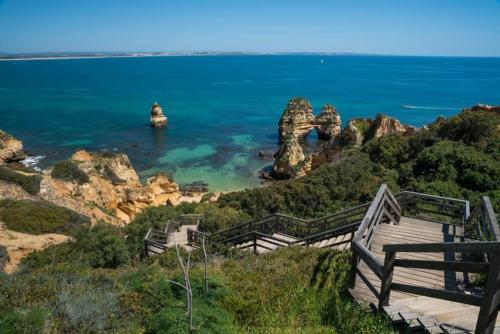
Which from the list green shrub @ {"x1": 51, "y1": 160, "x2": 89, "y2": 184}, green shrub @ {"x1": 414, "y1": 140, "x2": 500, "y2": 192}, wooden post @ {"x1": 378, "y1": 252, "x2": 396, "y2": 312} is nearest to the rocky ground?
green shrub @ {"x1": 51, "y1": 160, "x2": 89, "y2": 184}

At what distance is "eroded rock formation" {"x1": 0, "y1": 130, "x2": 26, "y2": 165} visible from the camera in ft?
119

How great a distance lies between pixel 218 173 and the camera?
39562 mm

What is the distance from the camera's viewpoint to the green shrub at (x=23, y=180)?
22.3 meters

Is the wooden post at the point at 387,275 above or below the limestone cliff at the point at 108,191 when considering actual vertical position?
above

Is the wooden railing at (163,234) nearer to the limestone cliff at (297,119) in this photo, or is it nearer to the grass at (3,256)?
the grass at (3,256)

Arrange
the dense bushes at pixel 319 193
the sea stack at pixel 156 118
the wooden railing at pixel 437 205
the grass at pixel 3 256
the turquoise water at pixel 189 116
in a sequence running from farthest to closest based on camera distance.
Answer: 1. the sea stack at pixel 156 118
2. the turquoise water at pixel 189 116
3. the dense bushes at pixel 319 193
4. the grass at pixel 3 256
5. the wooden railing at pixel 437 205

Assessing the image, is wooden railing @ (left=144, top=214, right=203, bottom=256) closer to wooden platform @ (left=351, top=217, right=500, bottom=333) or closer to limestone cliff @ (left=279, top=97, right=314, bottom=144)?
wooden platform @ (left=351, top=217, right=500, bottom=333)

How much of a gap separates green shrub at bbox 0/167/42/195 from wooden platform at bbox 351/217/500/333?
70.9 ft

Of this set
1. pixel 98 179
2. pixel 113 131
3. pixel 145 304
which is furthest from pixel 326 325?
pixel 113 131

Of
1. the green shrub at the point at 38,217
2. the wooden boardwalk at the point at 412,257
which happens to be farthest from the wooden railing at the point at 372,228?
the green shrub at the point at 38,217

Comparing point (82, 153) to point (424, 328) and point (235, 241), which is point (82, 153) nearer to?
point (235, 241)

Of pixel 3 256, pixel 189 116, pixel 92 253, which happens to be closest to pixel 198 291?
pixel 92 253

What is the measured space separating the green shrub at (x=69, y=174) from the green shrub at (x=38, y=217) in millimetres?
6899

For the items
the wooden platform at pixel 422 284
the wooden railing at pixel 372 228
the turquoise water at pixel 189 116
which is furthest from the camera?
the turquoise water at pixel 189 116
